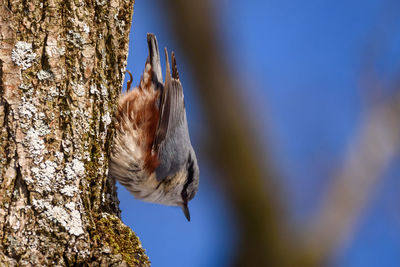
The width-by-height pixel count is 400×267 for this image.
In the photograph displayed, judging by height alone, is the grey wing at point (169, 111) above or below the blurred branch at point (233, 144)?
above

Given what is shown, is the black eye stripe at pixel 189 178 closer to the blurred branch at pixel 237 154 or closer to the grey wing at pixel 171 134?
the grey wing at pixel 171 134

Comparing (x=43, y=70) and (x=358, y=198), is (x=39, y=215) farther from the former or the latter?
(x=358, y=198)

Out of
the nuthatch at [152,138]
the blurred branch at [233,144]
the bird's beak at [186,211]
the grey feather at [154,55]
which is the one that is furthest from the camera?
the bird's beak at [186,211]

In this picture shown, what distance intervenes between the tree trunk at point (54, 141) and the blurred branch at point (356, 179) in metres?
0.59

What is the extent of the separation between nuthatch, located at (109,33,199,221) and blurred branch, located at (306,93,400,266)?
0.75m

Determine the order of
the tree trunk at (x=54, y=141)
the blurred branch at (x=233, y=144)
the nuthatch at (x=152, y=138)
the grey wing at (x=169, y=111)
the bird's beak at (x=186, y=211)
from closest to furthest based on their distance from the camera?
the blurred branch at (x=233, y=144)
the tree trunk at (x=54, y=141)
the nuthatch at (x=152, y=138)
the grey wing at (x=169, y=111)
the bird's beak at (x=186, y=211)

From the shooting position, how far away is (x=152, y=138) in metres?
2.25

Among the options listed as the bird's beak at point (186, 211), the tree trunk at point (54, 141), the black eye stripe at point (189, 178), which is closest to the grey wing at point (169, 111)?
the black eye stripe at point (189, 178)

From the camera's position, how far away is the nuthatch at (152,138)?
2.12 meters

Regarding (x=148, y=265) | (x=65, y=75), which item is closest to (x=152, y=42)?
(x=65, y=75)

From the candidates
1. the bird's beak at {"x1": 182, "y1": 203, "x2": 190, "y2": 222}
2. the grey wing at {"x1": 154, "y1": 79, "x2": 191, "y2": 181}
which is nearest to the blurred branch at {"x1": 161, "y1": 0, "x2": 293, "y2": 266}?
the grey wing at {"x1": 154, "y1": 79, "x2": 191, "y2": 181}

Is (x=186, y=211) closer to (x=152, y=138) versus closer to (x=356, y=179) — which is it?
(x=152, y=138)

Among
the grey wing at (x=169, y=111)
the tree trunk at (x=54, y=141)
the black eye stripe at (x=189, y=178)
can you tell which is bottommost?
the tree trunk at (x=54, y=141)

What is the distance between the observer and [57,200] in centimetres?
156
